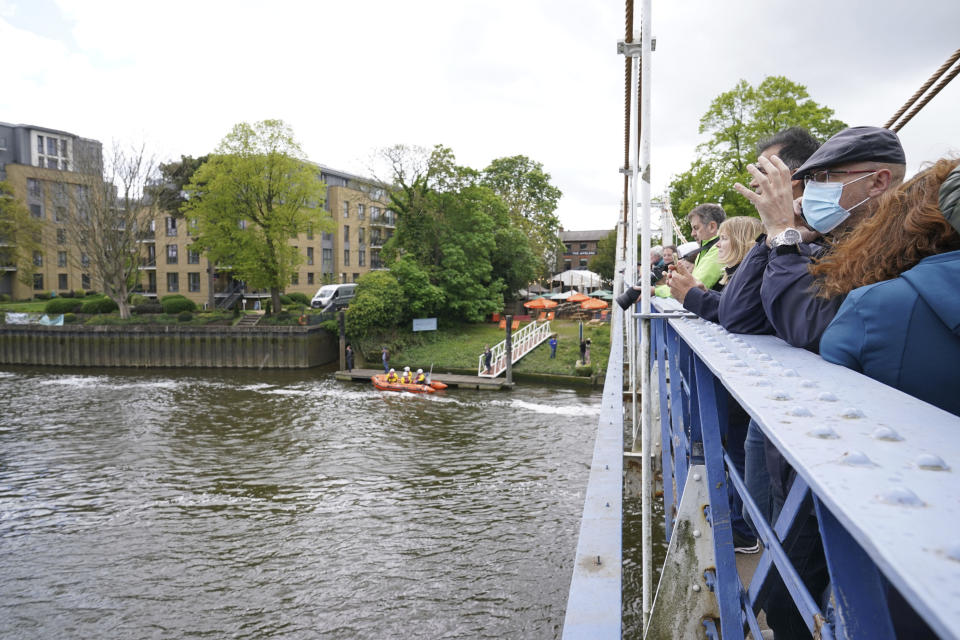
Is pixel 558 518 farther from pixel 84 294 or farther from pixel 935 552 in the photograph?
pixel 84 294

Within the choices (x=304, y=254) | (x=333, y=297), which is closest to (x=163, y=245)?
(x=304, y=254)

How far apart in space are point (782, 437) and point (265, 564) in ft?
38.8

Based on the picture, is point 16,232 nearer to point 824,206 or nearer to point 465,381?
point 465,381

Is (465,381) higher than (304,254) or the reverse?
the reverse

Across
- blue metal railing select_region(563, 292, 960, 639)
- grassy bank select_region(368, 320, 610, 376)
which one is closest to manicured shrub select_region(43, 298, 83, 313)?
grassy bank select_region(368, 320, 610, 376)

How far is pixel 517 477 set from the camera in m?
15.4

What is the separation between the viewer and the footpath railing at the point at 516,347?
94.3 ft

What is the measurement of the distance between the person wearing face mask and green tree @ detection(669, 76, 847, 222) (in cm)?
2199

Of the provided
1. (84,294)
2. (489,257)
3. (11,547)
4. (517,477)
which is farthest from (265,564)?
(84,294)

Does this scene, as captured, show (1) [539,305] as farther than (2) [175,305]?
No

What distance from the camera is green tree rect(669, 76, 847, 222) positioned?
74.3 feet

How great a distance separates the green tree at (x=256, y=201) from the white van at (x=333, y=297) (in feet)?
13.2

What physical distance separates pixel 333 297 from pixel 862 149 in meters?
43.0

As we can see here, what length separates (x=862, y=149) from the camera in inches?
82.8
